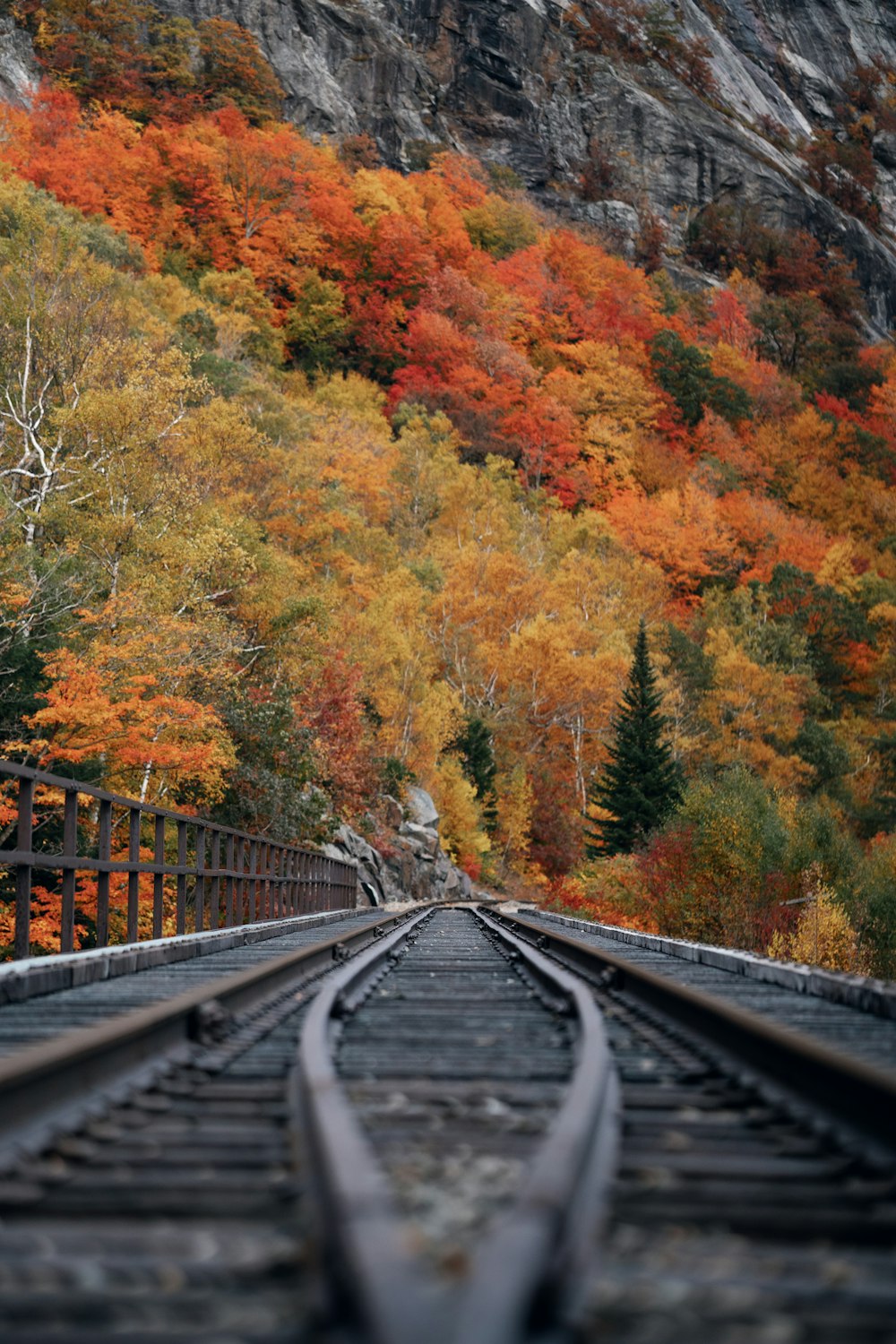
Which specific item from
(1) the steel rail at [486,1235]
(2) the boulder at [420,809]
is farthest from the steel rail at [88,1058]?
(2) the boulder at [420,809]

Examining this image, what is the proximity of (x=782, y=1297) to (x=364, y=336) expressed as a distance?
8201 cm

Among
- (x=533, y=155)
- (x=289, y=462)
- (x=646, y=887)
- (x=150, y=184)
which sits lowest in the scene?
(x=646, y=887)

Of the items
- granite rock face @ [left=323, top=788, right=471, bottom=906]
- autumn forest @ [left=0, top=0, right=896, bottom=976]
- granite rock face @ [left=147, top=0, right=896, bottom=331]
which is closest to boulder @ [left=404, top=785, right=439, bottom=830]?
granite rock face @ [left=323, top=788, right=471, bottom=906]

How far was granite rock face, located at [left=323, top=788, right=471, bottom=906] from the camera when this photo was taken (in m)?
36.9

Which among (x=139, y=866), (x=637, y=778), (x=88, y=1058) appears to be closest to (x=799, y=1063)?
(x=88, y=1058)

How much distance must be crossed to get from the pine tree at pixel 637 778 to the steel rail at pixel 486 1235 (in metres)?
43.4

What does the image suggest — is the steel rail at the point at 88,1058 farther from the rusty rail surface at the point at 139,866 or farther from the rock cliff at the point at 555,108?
the rock cliff at the point at 555,108

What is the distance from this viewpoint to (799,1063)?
4.32 meters

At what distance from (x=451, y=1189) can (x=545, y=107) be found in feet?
425

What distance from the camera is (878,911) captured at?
125 ft

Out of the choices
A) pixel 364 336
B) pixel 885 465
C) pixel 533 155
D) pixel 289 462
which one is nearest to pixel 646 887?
pixel 289 462

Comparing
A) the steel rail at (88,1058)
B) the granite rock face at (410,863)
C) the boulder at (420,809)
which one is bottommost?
the granite rock face at (410,863)

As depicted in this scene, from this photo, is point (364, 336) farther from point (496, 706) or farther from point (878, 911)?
Answer: point (878, 911)

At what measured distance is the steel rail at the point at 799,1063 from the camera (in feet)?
12.0
